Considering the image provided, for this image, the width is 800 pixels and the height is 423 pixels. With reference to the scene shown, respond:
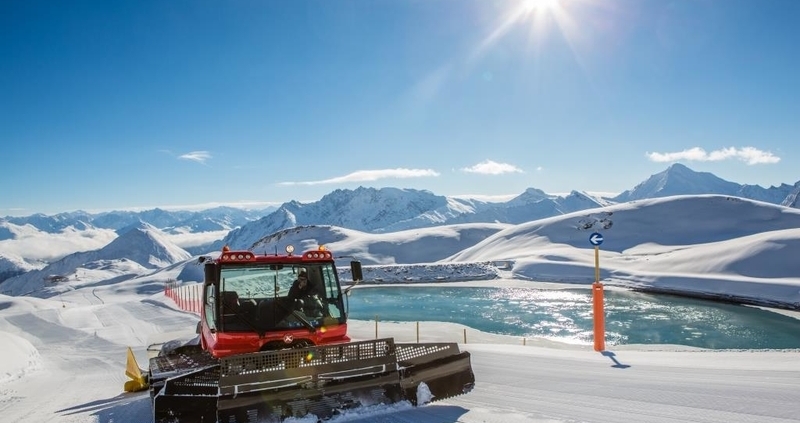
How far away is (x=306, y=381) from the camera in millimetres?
4645

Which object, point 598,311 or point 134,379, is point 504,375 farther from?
point 134,379

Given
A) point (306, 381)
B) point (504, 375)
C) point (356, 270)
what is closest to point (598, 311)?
point (504, 375)

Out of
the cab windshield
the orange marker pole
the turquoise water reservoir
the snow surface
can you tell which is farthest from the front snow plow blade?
the turquoise water reservoir

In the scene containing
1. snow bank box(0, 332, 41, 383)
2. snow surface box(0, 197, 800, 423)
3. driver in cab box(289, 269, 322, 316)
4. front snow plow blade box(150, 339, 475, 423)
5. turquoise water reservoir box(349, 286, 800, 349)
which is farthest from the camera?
turquoise water reservoir box(349, 286, 800, 349)

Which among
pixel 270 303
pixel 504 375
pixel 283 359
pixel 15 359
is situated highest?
pixel 270 303

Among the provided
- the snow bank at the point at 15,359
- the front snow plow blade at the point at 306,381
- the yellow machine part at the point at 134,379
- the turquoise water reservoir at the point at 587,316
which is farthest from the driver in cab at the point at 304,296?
the turquoise water reservoir at the point at 587,316

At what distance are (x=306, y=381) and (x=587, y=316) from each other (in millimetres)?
27791

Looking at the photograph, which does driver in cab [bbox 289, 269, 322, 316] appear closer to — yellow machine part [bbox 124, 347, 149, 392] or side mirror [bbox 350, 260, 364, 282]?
side mirror [bbox 350, 260, 364, 282]

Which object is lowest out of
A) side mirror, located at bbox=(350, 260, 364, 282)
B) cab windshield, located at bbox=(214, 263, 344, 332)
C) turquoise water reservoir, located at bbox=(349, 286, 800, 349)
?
turquoise water reservoir, located at bbox=(349, 286, 800, 349)

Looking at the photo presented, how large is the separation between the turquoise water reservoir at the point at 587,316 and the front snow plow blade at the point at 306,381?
18181mm

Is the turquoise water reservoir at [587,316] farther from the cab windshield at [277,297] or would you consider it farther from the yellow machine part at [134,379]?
the yellow machine part at [134,379]

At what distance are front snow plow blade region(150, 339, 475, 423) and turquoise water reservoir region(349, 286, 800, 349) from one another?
59.7ft

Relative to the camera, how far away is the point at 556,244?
71875 millimetres

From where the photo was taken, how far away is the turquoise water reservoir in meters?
23.4
